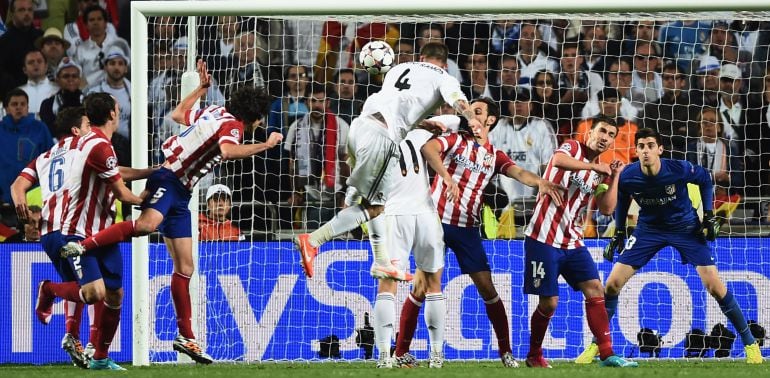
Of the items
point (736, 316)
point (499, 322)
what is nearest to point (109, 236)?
Answer: point (499, 322)

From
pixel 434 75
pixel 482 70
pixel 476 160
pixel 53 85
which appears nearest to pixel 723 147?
pixel 482 70

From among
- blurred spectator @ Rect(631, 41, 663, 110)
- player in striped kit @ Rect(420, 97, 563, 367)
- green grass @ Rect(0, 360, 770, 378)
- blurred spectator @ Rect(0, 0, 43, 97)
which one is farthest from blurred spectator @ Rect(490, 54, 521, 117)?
blurred spectator @ Rect(0, 0, 43, 97)

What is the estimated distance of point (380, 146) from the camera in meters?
8.94

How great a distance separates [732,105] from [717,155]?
569mm

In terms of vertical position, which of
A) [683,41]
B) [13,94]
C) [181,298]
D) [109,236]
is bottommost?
[181,298]

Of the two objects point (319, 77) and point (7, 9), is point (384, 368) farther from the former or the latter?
point (7, 9)

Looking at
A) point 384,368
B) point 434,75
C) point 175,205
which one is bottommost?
point 384,368

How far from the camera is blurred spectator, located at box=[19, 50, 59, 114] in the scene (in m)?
13.9

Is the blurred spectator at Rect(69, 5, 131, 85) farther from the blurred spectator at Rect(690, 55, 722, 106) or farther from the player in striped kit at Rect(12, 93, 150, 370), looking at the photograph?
the blurred spectator at Rect(690, 55, 722, 106)

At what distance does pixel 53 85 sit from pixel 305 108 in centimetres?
296

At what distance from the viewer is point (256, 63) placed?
12.7m

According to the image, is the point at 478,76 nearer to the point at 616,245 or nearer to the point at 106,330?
the point at 616,245

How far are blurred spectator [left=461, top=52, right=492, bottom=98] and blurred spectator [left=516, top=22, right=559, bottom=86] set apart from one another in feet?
1.13

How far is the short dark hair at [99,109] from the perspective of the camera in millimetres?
9414
